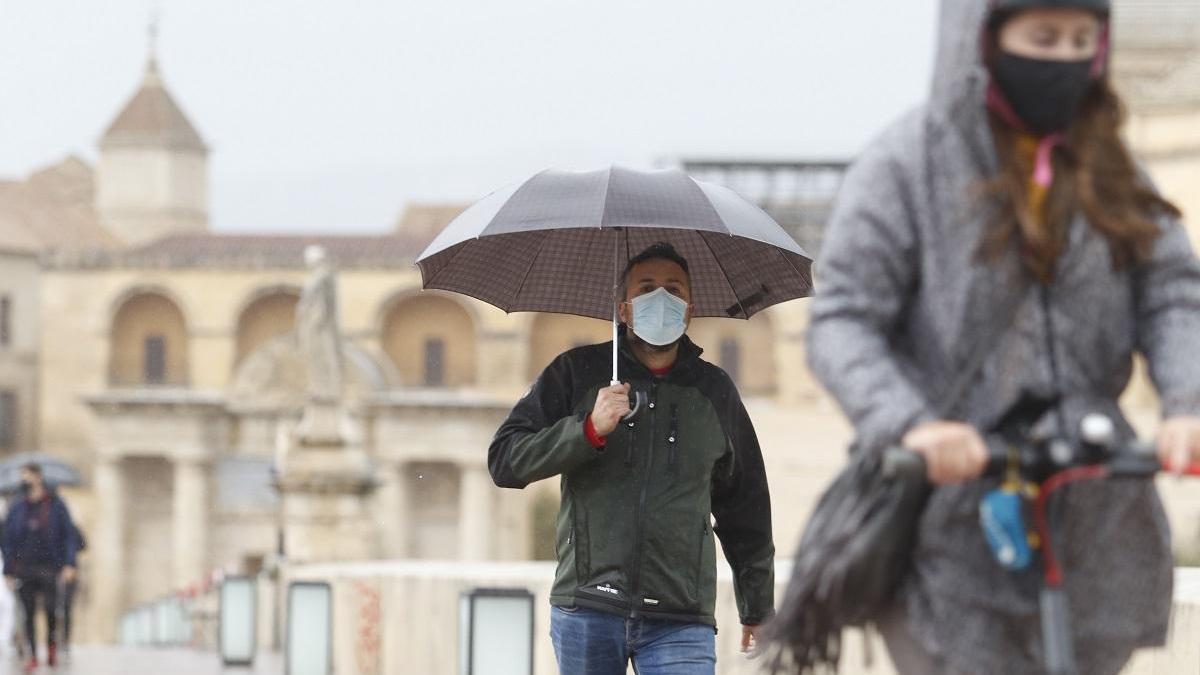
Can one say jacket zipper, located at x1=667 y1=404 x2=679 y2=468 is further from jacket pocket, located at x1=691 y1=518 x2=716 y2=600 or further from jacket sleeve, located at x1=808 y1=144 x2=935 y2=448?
jacket sleeve, located at x1=808 y1=144 x2=935 y2=448

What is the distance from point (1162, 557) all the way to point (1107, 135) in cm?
66

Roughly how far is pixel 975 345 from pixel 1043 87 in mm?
408

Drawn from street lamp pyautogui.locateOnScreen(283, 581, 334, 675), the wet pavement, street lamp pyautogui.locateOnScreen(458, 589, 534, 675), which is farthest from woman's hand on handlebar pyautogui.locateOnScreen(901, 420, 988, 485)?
the wet pavement

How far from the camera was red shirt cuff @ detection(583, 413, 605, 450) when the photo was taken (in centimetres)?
527

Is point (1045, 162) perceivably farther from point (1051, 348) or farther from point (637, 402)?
point (637, 402)

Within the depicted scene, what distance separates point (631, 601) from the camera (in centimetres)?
535

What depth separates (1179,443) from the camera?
333cm

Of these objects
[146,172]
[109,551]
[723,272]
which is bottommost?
[723,272]

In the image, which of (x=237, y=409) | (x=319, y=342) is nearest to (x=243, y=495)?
(x=237, y=409)

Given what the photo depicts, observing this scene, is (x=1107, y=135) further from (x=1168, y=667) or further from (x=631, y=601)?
(x=1168, y=667)

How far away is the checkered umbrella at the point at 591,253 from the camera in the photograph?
6.25 meters

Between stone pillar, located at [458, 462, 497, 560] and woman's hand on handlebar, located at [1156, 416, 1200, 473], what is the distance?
64468 mm

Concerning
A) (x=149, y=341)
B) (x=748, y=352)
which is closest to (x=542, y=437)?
(x=748, y=352)

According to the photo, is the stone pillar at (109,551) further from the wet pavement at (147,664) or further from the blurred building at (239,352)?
the wet pavement at (147,664)
